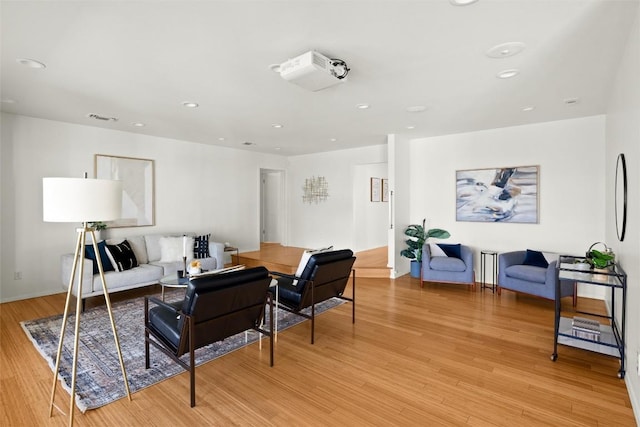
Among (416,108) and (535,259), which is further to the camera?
(535,259)

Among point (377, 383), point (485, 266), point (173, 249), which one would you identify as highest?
point (173, 249)

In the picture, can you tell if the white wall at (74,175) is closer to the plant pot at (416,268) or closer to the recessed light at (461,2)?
the plant pot at (416,268)

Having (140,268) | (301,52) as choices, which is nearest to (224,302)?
(301,52)

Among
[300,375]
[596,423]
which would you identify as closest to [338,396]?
[300,375]

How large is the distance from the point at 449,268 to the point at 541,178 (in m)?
1.93

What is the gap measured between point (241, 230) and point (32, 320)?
397 centimetres

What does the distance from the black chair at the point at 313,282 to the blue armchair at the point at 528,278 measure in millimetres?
2552

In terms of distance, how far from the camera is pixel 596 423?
2.10m

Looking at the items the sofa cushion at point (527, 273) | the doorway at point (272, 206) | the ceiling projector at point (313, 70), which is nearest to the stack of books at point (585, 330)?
the sofa cushion at point (527, 273)

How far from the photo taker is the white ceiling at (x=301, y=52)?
2123mm

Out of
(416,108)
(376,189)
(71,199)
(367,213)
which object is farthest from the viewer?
(376,189)

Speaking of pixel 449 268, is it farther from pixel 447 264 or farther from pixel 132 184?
pixel 132 184

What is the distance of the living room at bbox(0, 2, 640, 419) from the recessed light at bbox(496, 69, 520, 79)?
2.42ft

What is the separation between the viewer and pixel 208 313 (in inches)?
91.0
